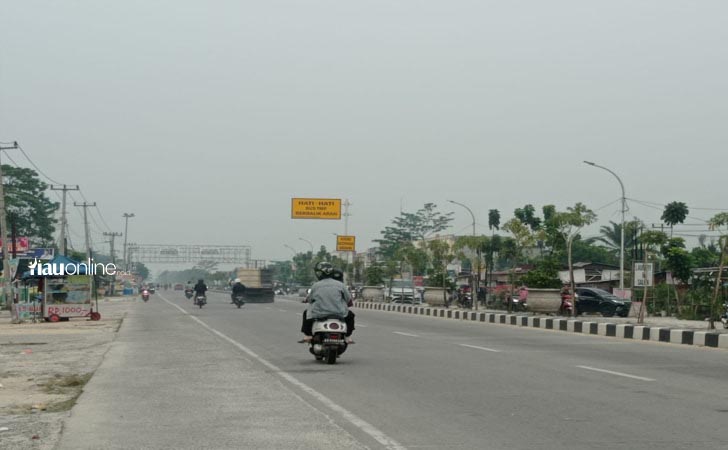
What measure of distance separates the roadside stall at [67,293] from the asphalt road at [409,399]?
15.1 metres

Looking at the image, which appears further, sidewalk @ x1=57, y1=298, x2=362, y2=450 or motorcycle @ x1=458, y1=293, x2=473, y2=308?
motorcycle @ x1=458, y1=293, x2=473, y2=308

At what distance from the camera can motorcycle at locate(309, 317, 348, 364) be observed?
14.5 metres

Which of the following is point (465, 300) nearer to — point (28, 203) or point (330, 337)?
point (330, 337)

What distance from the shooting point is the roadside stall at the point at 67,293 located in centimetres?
3253

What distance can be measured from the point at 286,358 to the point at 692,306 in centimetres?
2466

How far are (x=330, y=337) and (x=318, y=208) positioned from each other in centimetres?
4960

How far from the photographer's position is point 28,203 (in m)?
93.6

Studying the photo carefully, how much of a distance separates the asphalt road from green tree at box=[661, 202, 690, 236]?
123ft

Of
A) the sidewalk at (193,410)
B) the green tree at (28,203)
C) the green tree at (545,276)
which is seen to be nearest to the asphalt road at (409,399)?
the sidewalk at (193,410)

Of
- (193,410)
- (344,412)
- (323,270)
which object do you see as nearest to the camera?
(344,412)

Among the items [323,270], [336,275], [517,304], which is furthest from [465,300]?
[323,270]

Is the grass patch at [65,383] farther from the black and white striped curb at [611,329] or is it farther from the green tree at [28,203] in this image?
the green tree at [28,203]
